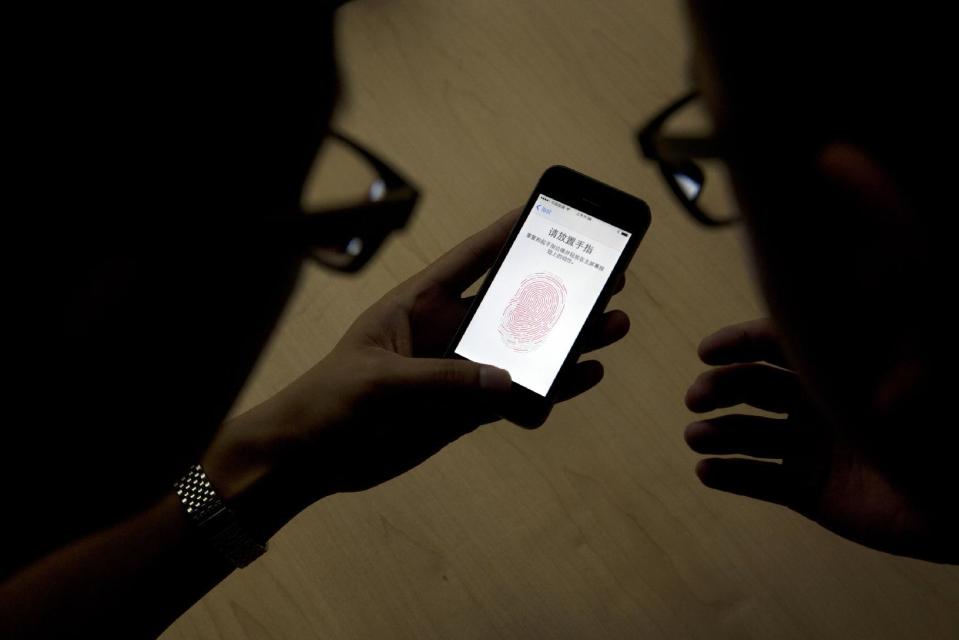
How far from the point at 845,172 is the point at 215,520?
16.2 inches

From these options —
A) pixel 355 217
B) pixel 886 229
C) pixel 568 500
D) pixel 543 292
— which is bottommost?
pixel 568 500

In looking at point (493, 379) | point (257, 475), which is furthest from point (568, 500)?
point (257, 475)

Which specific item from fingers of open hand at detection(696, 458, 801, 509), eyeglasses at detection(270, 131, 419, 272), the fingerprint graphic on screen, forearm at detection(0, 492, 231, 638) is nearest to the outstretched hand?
fingers of open hand at detection(696, 458, 801, 509)

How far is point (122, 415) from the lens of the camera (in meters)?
0.21

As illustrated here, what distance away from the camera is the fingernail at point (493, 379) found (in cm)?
42

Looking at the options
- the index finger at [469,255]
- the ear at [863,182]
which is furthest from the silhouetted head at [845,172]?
the index finger at [469,255]

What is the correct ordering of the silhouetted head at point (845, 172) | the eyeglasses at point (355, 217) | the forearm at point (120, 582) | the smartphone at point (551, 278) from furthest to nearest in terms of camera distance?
1. the smartphone at point (551, 278)
2. the forearm at point (120, 582)
3. the eyeglasses at point (355, 217)
4. the silhouetted head at point (845, 172)

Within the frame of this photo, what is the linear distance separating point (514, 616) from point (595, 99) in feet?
1.33

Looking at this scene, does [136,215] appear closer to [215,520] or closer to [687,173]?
[215,520]

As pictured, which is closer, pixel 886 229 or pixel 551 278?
pixel 886 229

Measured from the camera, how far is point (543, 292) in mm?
497

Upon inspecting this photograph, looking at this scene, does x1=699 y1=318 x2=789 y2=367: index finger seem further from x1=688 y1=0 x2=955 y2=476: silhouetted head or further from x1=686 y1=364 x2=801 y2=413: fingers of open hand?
x1=688 y1=0 x2=955 y2=476: silhouetted head

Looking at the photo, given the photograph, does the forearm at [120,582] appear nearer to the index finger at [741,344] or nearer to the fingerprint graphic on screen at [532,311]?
the fingerprint graphic on screen at [532,311]

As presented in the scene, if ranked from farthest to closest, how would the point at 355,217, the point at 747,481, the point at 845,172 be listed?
Answer: the point at 747,481 → the point at 355,217 → the point at 845,172
